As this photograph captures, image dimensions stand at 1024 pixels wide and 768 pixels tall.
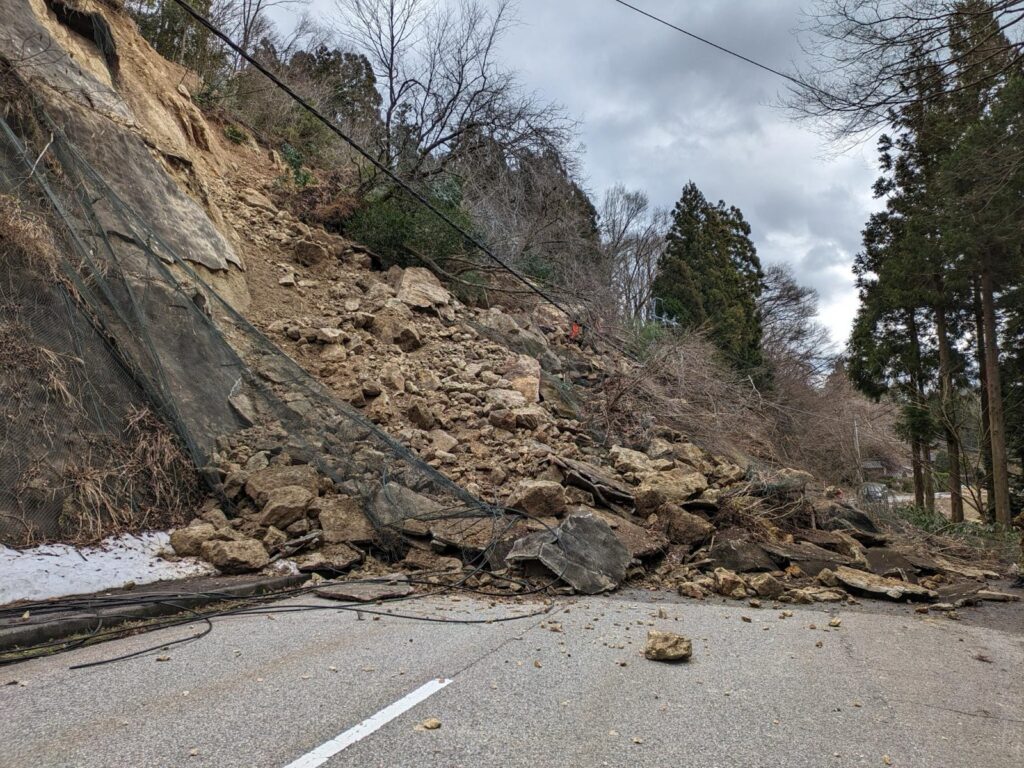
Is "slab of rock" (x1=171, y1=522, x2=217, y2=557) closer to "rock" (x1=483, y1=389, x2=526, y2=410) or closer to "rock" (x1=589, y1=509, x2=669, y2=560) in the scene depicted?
"rock" (x1=589, y1=509, x2=669, y2=560)

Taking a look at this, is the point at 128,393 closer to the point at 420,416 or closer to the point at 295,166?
the point at 420,416

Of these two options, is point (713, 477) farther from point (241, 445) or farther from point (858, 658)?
point (241, 445)

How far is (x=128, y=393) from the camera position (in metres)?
6.27

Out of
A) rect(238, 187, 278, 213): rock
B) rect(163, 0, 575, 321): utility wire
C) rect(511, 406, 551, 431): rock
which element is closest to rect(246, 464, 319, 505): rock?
rect(511, 406, 551, 431): rock

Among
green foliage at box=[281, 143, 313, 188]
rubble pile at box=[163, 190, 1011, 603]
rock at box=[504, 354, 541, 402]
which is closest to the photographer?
rubble pile at box=[163, 190, 1011, 603]

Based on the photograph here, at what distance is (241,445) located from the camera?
7074 millimetres

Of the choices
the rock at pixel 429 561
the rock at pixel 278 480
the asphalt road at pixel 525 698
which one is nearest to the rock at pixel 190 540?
the rock at pixel 278 480

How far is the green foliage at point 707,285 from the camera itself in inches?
913

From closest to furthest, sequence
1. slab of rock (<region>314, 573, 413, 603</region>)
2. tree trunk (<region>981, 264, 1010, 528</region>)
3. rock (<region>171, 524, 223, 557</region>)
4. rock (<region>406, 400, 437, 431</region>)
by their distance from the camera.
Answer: slab of rock (<region>314, 573, 413, 603</region>), rock (<region>171, 524, 223, 557</region>), rock (<region>406, 400, 437, 431</region>), tree trunk (<region>981, 264, 1010, 528</region>)

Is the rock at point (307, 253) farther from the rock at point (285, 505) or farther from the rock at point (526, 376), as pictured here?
the rock at point (285, 505)

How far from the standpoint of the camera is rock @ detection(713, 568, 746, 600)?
591 cm

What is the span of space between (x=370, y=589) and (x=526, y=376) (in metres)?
5.84

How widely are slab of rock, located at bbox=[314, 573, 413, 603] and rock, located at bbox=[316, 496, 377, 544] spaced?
63 centimetres

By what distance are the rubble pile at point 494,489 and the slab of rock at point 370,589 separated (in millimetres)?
426
